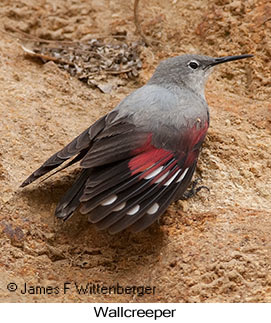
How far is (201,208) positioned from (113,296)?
0.90 metres

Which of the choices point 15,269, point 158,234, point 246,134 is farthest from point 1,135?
point 246,134

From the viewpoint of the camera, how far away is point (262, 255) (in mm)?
3223

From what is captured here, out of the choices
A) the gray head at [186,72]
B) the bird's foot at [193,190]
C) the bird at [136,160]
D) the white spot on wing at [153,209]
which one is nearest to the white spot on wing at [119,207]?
the bird at [136,160]

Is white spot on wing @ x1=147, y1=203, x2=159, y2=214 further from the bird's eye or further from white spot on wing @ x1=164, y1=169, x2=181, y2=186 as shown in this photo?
the bird's eye

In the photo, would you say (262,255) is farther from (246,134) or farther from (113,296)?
(246,134)

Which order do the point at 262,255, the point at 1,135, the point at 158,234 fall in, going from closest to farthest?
the point at 262,255, the point at 158,234, the point at 1,135

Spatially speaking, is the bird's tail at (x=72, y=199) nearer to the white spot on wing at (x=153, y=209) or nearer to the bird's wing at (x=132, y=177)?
the bird's wing at (x=132, y=177)

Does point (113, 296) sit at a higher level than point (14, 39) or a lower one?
lower

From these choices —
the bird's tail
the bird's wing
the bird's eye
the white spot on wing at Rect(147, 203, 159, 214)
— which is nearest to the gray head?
the bird's eye

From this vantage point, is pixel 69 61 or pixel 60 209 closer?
pixel 60 209

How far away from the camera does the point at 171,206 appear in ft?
12.2

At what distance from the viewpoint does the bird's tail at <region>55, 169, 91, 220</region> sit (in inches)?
138

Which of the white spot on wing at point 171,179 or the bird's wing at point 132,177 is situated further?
the white spot on wing at point 171,179

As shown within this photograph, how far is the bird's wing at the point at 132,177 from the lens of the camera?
3256 millimetres
